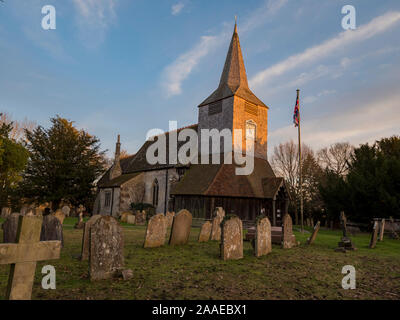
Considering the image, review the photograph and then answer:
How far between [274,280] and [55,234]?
21.6 ft

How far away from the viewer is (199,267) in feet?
20.5

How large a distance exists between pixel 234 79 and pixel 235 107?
4.42 metres

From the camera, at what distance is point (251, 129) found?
25.5m

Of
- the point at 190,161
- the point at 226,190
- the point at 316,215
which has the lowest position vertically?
the point at 316,215

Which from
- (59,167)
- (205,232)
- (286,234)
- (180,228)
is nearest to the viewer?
(180,228)

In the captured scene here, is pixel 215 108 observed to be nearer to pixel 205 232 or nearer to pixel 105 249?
pixel 205 232

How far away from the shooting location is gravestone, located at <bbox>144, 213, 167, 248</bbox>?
8.80 m

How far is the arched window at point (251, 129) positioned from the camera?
25.2m

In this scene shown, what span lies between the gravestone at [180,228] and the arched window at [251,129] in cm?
1677

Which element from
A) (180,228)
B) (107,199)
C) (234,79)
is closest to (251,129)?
(234,79)

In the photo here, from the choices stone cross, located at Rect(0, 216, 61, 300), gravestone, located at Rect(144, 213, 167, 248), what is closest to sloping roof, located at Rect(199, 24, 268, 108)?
gravestone, located at Rect(144, 213, 167, 248)

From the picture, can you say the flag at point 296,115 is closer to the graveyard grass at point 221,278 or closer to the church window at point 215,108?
the church window at point 215,108
